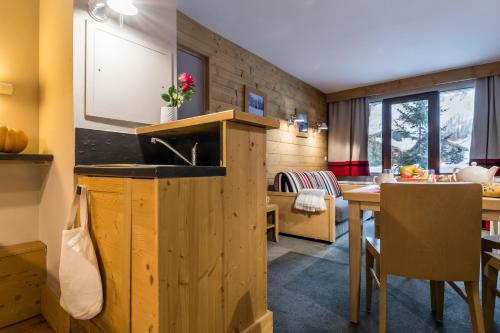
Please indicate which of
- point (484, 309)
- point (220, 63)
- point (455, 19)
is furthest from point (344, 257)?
point (455, 19)

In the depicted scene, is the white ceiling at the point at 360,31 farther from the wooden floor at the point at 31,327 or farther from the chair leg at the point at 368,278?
the wooden floor at the point at 31,327

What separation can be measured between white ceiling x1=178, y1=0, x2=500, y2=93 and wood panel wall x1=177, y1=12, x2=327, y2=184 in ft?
0.48

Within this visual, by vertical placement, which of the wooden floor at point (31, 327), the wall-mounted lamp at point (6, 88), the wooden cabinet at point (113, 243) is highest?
the wall-mounted lamp at point (6, 88)

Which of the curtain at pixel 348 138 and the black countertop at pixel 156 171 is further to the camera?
the curtain at pixel 348 138

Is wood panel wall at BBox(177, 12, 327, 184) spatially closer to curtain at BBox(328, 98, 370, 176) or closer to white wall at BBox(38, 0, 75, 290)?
curtain at BBox(328, 98, 370, 176)

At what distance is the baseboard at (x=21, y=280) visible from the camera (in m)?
1.57

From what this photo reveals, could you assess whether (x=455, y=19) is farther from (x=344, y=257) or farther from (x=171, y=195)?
(x=171, y=195)

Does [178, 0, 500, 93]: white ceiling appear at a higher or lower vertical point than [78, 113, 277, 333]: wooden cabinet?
higher

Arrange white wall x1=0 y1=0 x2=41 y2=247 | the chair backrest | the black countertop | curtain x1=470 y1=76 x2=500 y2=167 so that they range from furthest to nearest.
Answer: curtain x1=470 y1=76 x2=500 y2=167
white wall x1=0 y1=0 x2=41 y2=247
the chair backrest
the black countertop

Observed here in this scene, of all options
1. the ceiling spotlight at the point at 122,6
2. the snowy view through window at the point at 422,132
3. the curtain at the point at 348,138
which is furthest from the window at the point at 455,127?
the ceiling spotlight at the point at 122,6

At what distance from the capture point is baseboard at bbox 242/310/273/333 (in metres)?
1.35

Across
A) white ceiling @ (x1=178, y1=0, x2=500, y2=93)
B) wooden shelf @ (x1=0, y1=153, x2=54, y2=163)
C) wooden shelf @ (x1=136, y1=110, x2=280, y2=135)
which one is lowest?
wooden shelf @ (x1=0, y1=153, x2=54, y2=163)

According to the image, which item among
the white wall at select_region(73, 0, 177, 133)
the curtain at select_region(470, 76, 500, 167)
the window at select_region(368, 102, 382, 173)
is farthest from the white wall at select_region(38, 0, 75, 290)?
the curtain at select_region(470, 76, 500, 167)

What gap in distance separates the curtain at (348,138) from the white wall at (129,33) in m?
4.23
